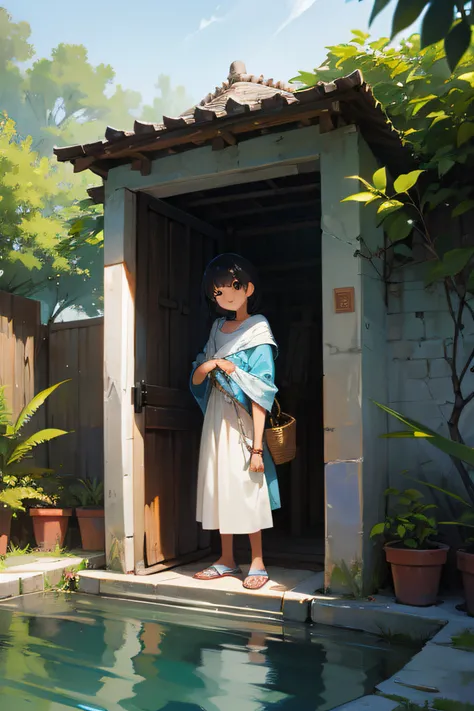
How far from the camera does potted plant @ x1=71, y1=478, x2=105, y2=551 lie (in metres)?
5.56

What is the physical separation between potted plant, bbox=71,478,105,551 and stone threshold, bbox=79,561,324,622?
1.95ft

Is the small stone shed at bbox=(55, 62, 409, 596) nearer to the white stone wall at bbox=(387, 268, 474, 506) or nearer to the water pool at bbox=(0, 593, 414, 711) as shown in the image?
the white stone wall at bbox=(387, 268, 474, 506)

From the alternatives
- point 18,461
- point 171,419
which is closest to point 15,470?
point 18,461

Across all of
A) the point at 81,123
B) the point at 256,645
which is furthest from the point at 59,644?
the point at 81,123

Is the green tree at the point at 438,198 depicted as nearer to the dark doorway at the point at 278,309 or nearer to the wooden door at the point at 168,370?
the dark doorway at the point at 278,309

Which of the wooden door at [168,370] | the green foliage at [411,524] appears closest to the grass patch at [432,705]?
the green foliage at [411,524]

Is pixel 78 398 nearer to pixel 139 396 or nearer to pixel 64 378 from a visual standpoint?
pixel 64 378

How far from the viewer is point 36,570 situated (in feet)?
16.1

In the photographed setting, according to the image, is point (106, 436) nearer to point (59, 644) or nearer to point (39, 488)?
point (39, 488)

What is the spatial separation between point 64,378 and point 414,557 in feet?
12.4

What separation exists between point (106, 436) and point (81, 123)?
1372 inches

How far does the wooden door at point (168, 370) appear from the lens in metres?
5.12

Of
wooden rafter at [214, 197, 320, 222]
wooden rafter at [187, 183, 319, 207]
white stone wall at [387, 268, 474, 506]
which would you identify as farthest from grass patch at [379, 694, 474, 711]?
wooden rafter at [214, 197, 320, 222]

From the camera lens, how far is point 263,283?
687cm
